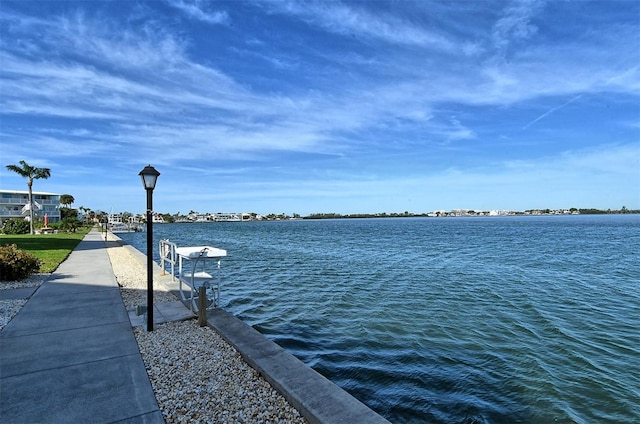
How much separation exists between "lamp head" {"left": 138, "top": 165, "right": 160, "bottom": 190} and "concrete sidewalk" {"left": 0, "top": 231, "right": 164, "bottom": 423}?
2.56m

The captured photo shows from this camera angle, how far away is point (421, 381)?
5.77 metres

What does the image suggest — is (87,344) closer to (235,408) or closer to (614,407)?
(235,408)

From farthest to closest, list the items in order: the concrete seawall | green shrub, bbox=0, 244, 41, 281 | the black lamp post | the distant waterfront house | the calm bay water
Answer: the distant waterfront house
green shrub, bbox=0, 244, 41, 281
the black lamp post
the calm bay water
the concrete seawall

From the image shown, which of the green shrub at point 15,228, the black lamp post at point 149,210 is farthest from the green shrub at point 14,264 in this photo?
the green shrub at point 15,228

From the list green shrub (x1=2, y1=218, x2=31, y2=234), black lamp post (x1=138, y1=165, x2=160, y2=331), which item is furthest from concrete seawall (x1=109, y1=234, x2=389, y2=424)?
green shrub (x1=2, y1=218, x2=31, y2=234)

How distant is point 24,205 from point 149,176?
71.7 metres

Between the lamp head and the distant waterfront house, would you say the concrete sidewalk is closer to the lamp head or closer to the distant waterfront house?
the lamp head

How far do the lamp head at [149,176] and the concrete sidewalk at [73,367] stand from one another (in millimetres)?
2565

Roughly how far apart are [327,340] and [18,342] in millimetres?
5250

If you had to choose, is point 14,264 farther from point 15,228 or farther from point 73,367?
point 15,228

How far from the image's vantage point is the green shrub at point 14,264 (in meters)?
10.5

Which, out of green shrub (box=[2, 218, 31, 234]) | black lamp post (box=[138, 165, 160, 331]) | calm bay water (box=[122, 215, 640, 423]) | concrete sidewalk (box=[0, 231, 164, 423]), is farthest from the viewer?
green shrub (box=[2, 218, 31, 234])

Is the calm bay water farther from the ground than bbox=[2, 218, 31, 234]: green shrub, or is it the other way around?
bbox=[2, 218, 31, 234]: green shrub

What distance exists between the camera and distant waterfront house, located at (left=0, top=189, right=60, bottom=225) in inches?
2293
